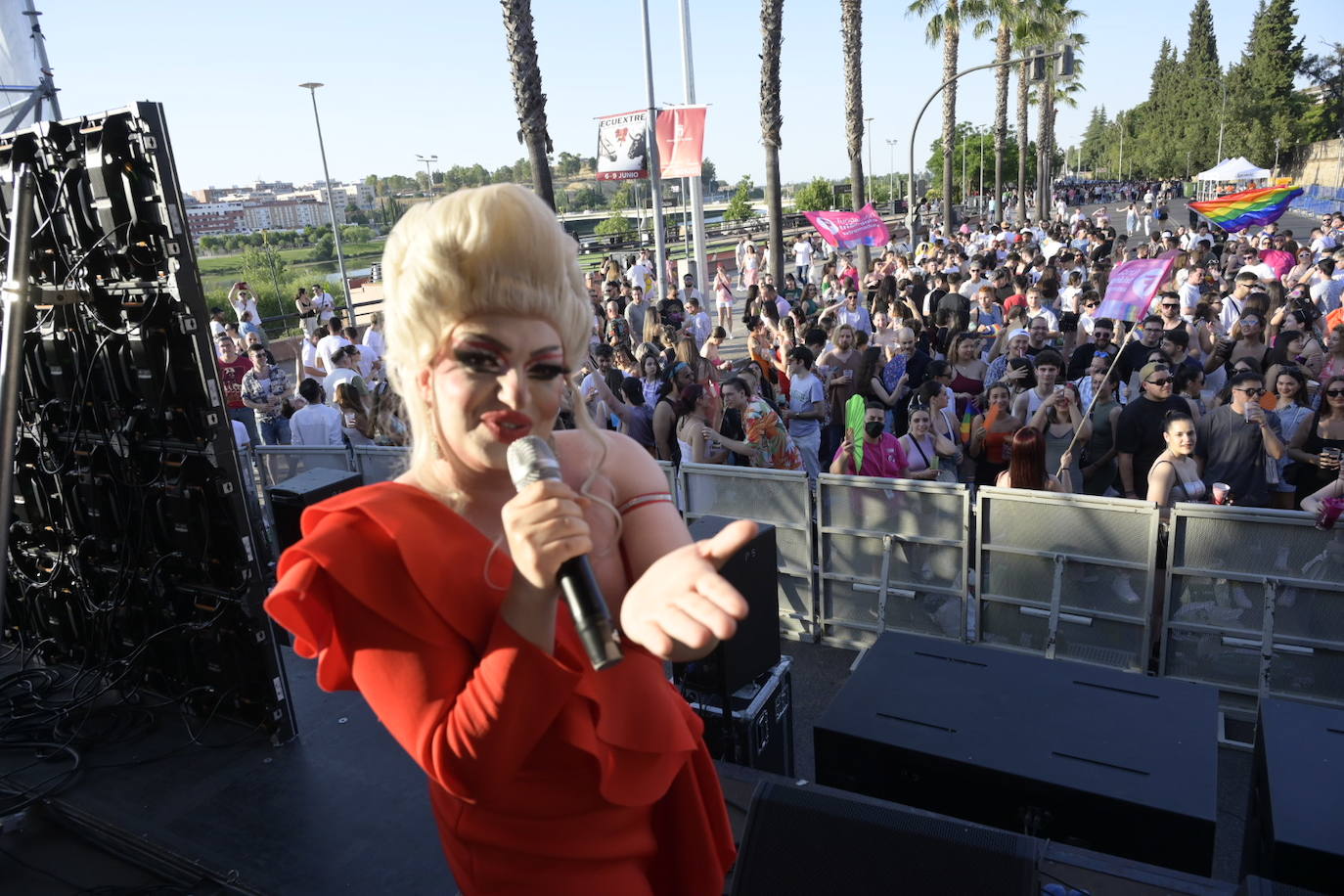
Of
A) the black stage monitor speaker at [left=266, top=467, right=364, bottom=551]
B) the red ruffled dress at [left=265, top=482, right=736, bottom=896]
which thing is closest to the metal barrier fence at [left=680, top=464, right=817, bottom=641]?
the black stage monitor speaker at [left=266, top=467, right=364, bottom=551]

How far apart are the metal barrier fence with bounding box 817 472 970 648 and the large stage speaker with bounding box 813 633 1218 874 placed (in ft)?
6.60

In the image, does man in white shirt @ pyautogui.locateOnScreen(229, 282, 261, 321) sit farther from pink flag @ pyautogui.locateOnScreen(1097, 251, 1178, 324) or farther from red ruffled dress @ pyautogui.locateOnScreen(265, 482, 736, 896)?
red ruffled dress @ pyautogui.locateOnScreen(265, 482, 736, 896)

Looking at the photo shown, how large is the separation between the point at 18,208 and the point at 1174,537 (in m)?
6.16

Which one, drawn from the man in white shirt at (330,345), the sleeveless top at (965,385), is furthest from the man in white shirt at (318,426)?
the sleeveless top at (965,385)

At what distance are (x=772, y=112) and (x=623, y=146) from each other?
3.19 meters

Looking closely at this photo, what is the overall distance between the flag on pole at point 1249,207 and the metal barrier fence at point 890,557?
1570 centimetres

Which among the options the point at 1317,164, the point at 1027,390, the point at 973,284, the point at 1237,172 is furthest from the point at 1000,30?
the point at 1317,164

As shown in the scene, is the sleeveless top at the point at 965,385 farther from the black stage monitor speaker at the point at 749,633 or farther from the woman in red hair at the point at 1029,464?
the black stage monitor speaker at the point at 749,633

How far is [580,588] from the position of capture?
1.19 m

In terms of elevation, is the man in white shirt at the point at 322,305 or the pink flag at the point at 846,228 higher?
the pink flag at the point at 846,228

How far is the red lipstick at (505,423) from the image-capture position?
1.41 metres

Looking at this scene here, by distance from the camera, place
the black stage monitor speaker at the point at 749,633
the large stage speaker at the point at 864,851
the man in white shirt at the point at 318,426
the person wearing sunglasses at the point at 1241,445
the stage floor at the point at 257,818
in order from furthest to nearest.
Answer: the man in white shirt at the point at 318,426 → the person wearing sunglasses at the point at 1241,445 → the black stage monitor speaker at the point at 749,633 → the stage floor at the point at 257,818 → the large stage speaker at the point at 864,851

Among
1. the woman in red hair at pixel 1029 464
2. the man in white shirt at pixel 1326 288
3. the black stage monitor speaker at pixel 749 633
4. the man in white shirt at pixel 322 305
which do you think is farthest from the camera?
the man in white shirt at pixel 322 305

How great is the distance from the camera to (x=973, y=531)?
5.51m
